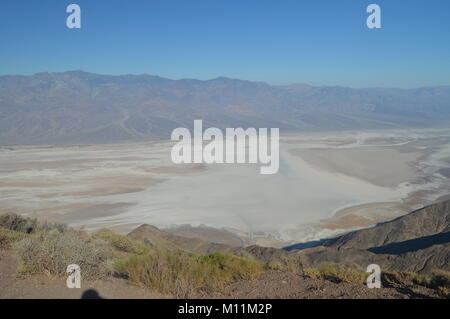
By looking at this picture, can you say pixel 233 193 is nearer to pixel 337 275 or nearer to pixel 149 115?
pixel 337 275

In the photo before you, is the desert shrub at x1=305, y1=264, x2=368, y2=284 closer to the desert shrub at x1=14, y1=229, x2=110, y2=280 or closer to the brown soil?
the brown soil

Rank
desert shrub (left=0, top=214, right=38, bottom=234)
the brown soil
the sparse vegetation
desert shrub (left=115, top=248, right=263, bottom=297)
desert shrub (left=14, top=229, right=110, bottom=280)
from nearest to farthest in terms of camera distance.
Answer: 1. the brown soil
2. desert shrub (left=115, top=248, right=263, bottom=297)
3. the sparse vegetation
4. desert shrub (left=14, top=229, right=110, bottom=280)
5. desert shrub (left=0, top=214, right=38, bottom=234)

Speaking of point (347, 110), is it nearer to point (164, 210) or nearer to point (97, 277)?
point (164, 210)

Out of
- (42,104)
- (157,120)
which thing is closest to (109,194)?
(157,120)

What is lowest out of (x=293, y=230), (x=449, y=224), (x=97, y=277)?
(x=293, y=230)

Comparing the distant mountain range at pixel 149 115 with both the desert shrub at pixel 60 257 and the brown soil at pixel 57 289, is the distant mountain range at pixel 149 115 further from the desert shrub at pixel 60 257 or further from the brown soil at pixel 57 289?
the brown soil at pixel 57 289

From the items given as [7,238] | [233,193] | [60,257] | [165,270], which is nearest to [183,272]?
[165,270]

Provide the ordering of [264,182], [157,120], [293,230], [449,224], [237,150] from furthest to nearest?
[157,120] < [237,150] < [264,182] < [293,230] < [449,224]

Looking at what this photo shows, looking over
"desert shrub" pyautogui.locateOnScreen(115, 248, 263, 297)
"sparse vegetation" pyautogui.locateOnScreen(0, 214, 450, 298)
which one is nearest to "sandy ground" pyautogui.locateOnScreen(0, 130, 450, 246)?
"sparse vegetation" pyautogui.locateOnScreen(0, 214, 450, 298)
